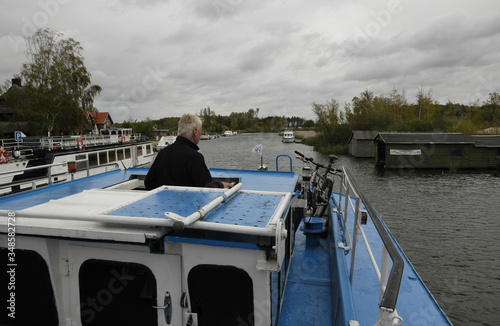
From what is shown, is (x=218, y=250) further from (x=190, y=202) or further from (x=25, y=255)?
(x=25, y=255)

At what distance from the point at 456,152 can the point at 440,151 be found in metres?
1.38

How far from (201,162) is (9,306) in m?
1.90

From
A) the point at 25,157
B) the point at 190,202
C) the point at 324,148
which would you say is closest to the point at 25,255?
the point at 190,202

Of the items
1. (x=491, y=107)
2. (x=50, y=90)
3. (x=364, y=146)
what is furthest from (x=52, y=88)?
(x=491, y=107)

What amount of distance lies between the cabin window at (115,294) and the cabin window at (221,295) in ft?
1.05

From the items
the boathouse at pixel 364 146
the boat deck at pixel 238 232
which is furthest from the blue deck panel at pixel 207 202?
the boathouse at pixel 364 146

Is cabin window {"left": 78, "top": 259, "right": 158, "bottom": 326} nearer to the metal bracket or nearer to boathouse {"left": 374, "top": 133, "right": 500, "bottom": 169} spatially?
the metal bracket

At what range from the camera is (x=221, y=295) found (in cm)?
221

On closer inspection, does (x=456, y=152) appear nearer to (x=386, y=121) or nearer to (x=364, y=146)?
(x=364, y=146)

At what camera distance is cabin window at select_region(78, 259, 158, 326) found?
227 cm

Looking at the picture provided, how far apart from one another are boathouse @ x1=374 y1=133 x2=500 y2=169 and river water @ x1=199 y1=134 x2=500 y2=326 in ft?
9.27

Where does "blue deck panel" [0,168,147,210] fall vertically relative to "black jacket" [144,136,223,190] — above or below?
below

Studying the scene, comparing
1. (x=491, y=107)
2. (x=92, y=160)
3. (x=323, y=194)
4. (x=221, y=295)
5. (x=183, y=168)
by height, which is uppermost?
(x=491, y=107)

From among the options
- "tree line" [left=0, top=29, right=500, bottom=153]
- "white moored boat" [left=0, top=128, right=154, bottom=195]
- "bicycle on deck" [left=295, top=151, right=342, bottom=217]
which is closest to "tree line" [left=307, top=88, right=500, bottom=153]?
"tree line" [left=0, top=29, right=500, bottom=153]
